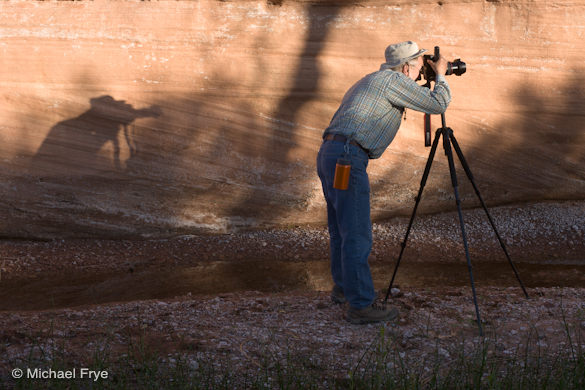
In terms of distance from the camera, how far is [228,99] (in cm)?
677

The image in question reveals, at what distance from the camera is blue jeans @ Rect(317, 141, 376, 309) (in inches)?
147

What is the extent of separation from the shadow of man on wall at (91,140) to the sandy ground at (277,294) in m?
0.87

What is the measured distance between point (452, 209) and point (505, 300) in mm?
2860

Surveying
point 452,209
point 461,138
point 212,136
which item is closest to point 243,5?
point 212,136

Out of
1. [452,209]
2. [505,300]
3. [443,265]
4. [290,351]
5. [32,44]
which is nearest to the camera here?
[290,351]

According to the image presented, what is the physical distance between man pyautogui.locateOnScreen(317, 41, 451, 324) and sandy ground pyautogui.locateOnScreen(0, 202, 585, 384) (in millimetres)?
386

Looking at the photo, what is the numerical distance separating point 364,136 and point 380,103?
0.73 feet

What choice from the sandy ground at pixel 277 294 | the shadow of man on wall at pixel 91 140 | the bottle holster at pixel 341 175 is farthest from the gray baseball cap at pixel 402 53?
the shadow of man on wall at pixel 91 140

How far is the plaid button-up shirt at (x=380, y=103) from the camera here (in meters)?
3.72

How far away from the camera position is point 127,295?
5457 mm

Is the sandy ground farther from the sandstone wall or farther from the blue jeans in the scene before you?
the sandstone wall

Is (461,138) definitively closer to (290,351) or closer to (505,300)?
(505,300)

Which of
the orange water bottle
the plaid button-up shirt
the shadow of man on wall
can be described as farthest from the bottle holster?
the shadow of man on wall


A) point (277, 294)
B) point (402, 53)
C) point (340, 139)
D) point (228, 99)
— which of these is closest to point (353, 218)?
point (340, 139)
